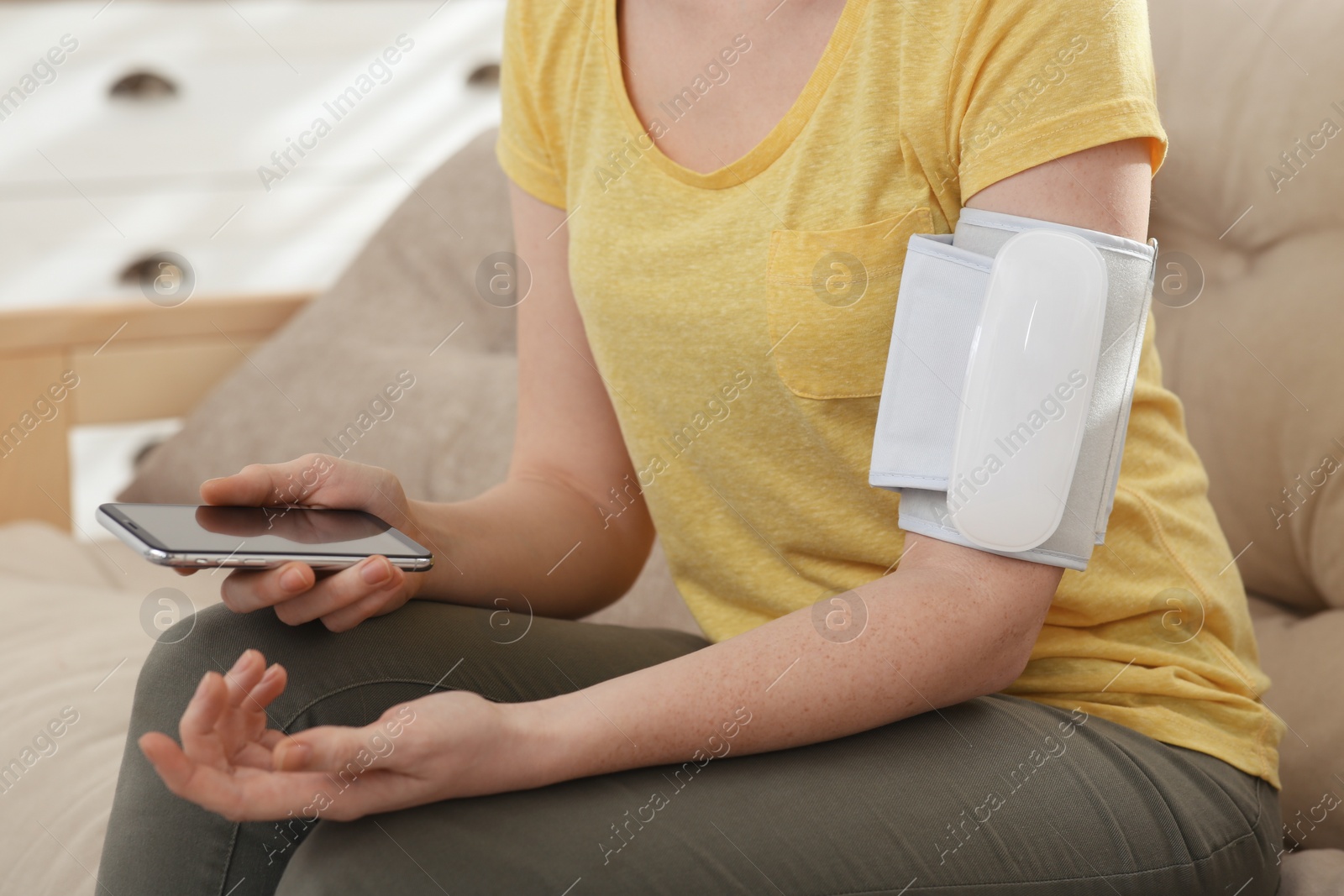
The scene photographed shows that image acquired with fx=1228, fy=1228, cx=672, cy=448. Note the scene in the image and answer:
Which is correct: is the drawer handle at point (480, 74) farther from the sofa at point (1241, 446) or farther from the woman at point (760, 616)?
the woman at point (760, 616)

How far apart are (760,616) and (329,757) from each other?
333 mm

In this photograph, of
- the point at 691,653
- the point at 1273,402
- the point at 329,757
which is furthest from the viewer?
the point at 1273,402

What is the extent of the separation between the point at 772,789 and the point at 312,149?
1824mm

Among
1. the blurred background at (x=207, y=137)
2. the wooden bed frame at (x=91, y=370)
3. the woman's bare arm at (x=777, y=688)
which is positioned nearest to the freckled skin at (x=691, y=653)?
the woman's bare arm at (x=777, y=688)

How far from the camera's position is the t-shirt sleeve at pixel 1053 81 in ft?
1.78

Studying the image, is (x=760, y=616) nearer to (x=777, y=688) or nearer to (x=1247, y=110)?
(x=777, y=688)

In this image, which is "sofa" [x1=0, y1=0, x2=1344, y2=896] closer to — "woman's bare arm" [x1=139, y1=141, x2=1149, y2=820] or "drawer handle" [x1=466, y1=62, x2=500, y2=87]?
"woman's bare arm" [x1=139, y1=141, x2=1149, y2=820]

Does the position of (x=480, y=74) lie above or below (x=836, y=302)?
above

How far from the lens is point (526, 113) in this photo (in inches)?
32.4

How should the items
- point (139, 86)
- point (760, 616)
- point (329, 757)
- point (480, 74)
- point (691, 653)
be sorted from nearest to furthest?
1. point (329, 757)
2. point (691, 653)
3. point (760, 616)
4. point (139, 86)
5. point (480, 74)

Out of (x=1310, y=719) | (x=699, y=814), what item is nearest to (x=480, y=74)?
(x=1310, y=719)

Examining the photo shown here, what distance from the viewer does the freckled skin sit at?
19.3 inches

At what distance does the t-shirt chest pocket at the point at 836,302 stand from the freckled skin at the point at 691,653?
A: 0.21ft

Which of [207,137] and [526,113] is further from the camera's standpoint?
[207,137]
